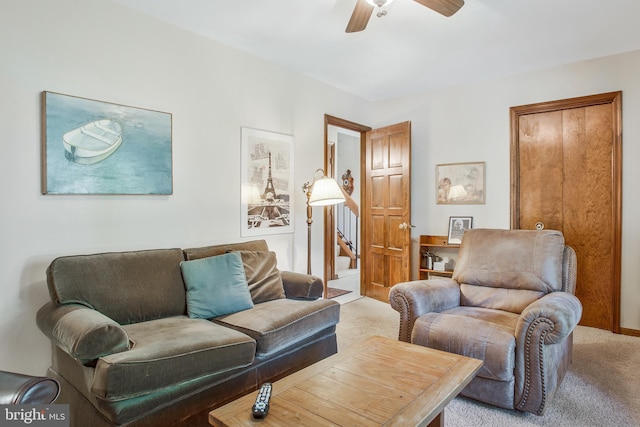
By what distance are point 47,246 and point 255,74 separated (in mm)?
2216

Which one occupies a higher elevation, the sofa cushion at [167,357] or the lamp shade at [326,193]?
the lamp shade at [326,193]

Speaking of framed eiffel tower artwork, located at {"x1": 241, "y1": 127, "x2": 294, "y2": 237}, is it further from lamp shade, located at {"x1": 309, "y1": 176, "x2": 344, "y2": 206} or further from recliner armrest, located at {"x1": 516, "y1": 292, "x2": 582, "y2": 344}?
recliner armrest, located at {"x1": 516, "y1": 292, "x2": 582, "y2": 344}

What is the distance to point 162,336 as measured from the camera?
1959 millimetres

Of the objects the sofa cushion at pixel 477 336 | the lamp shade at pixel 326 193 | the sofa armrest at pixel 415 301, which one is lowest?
the sofa cushion at pixel 477 336

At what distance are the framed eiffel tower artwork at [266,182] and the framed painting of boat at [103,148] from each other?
0.75 metres

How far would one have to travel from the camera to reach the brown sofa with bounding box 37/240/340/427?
1.66 metres

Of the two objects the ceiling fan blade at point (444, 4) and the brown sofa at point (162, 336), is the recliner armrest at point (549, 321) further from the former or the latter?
the ceiling fan blade at point (444, 4)

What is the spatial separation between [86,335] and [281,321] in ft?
3.39

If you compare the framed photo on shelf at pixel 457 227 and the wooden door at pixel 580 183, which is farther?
the framed photo on shelf at pixel 457 227

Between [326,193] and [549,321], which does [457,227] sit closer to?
[326,193]

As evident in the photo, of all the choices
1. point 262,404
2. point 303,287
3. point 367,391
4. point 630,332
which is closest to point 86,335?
point 262,404

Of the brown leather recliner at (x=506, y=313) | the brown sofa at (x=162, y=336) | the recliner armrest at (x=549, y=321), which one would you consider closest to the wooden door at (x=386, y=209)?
the brown leather recliner at (x=506, y=313)

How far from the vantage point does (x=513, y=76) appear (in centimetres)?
407

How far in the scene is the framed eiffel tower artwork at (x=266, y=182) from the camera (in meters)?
3.47
